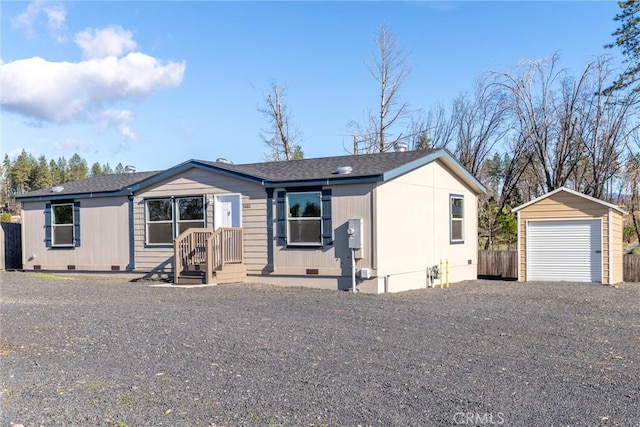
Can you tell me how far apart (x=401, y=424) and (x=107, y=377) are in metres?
2.71

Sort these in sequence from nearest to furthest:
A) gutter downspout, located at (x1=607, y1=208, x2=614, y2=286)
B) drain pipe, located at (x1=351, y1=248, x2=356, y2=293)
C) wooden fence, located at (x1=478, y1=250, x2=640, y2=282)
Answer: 1. drain pipe, located at (x1=351, y1=248, x2=356, y2=293)
2. gutter downspout, located at (x1=607, y1=208, x2=614, y2=286)
3. wooden fence, located at (x1=478, y1=250, x2=640, y2=282)

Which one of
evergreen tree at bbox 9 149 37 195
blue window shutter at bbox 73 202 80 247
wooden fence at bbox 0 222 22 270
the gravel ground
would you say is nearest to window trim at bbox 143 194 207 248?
blue window shutter at bbox 73 202 80 247

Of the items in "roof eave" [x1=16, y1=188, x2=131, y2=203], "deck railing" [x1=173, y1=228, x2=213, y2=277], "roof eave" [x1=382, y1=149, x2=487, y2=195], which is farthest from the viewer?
"roof eave" [x1=16, y1=188, x2=131, y2=203]

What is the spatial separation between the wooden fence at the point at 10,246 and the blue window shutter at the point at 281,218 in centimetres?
1047

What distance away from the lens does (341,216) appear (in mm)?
13844

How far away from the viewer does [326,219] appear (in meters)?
14.0

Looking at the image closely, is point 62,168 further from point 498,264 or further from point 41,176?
point 498,264

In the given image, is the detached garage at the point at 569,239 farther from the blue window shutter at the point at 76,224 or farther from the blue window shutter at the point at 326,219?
the blue window shutter at the point at 76,224

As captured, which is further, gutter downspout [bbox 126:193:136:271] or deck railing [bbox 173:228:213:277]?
gutter downspout [bbox 126:193:136:271]

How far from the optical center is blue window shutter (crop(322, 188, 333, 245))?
45.7ft

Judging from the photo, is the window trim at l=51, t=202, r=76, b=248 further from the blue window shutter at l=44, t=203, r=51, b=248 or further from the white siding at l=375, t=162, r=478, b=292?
the white siding at l=375, t=162, r=478, b=292

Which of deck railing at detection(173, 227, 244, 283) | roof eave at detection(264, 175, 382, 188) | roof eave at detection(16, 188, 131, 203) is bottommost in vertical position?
deck railing at detection(173, 227, 244, 283)

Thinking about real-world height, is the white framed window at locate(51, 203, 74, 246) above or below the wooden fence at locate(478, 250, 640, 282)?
above

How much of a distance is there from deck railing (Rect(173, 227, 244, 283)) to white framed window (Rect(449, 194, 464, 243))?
241 inches
